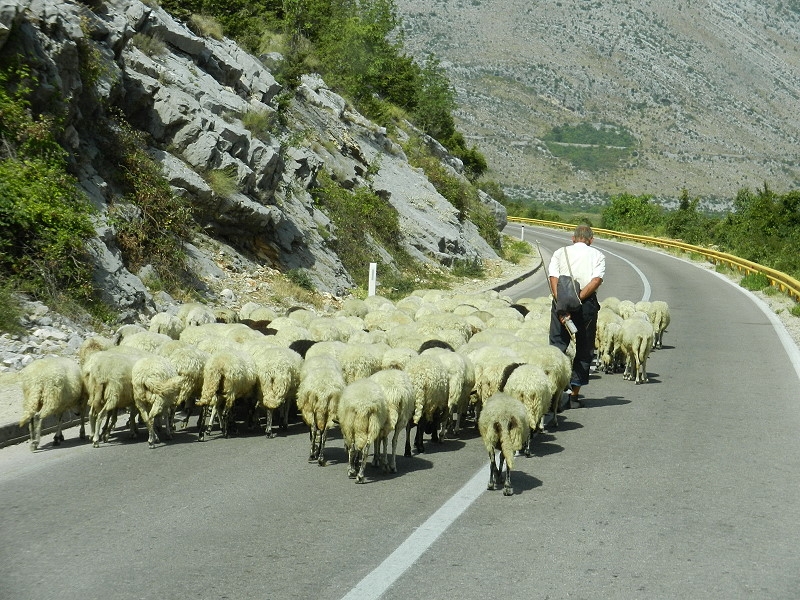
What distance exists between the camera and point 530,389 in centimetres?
A: 912

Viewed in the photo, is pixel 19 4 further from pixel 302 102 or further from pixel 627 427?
pixel 302 102

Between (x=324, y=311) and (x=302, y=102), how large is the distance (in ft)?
44.4

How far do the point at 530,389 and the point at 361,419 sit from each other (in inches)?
73.9

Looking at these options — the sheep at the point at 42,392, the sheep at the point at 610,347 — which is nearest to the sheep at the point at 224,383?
the sheep at the point at 42,392

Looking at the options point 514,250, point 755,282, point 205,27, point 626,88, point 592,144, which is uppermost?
point 626,88

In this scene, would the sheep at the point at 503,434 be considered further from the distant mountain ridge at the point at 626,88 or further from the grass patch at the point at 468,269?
the distant mountain ridge at the point at 626,88

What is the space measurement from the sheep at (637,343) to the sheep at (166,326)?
6110 millimetres

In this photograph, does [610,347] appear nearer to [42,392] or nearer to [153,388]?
[153,388]

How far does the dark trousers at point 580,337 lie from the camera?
11.5m

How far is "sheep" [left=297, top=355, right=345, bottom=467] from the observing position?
8.87 meters

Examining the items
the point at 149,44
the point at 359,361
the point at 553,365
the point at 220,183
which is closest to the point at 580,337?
the point at 553,365

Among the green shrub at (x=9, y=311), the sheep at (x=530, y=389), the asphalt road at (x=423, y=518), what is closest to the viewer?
the asphalt road at (x=423, y=518)

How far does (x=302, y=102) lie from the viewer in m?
31.7

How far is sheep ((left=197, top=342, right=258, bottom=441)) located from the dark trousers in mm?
3710
